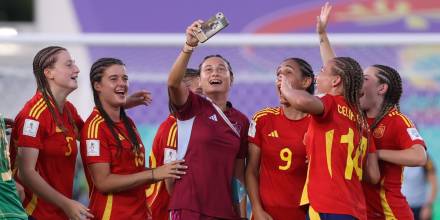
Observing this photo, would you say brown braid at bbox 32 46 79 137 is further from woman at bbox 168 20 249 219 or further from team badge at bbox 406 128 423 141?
team badge at bbox 406 128 423 141

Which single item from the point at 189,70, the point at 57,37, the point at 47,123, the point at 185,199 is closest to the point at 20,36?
the point at 57,37

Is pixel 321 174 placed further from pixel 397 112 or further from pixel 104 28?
pixel 104 28

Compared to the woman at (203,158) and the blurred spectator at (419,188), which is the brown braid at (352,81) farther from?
the blurred spectator at (419,188)

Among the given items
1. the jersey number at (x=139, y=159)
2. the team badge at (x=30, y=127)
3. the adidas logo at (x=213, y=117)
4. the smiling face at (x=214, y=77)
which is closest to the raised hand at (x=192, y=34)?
the adidas logo at (x=213, y=117)

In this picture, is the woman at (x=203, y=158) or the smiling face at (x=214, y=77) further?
the smiling face at (x=214, y=77)

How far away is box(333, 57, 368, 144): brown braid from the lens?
21.9 feet

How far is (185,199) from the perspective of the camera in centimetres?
675

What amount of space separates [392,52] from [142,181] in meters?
4.91

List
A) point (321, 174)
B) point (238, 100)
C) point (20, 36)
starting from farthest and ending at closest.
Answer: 1. point (238, 100)
2. point (20, 36)
3. point (321, 174)

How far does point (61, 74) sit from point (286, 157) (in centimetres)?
165

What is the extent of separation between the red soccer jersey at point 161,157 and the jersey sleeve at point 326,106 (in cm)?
130

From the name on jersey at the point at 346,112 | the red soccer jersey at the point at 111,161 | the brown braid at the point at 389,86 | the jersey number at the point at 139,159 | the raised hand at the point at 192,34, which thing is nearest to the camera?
the raised hand at the point at 192,34

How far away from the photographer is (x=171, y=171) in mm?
6773

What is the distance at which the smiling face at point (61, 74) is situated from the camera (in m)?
7.08
